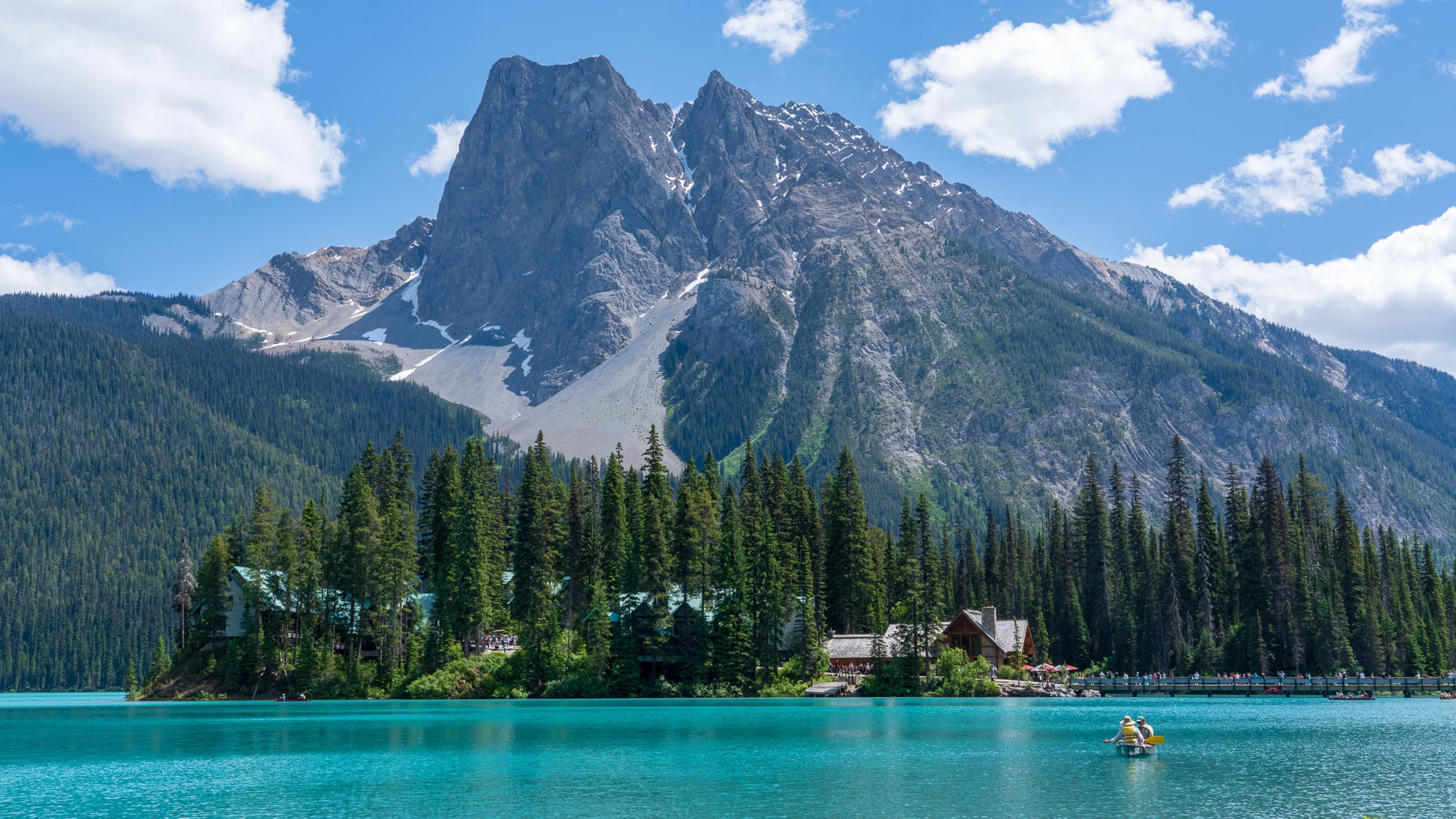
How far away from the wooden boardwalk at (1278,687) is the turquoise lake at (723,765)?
90.0 ft

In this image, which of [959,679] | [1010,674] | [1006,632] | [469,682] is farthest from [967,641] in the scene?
[469,682]

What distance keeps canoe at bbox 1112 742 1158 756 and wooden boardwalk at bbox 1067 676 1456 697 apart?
59440 mm

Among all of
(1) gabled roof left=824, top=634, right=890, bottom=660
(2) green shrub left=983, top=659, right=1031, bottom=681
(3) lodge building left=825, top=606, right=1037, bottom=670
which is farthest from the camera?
(2) green shrub left=983, top=659, right=1031, bottom=681

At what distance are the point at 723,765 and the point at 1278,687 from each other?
77699mm

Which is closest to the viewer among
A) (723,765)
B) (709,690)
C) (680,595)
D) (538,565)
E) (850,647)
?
(723,765)

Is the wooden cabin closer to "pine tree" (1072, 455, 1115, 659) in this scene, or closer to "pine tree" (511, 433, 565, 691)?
"pine tree" (1072, 455, 1115, 659)

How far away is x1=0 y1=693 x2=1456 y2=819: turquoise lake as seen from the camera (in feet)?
120

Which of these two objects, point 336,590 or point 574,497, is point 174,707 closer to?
point 336,590

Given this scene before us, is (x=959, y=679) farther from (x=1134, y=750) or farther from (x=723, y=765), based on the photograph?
(x=723, y=765)

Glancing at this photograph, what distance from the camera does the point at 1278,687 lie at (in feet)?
345

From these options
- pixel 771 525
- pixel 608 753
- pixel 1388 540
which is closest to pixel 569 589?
pixel 771 525

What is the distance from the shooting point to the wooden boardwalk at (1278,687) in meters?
104

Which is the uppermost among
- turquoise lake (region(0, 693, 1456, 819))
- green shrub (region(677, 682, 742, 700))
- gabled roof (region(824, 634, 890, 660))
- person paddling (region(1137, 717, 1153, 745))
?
gabled roof (region(824, 634, 890, 660))

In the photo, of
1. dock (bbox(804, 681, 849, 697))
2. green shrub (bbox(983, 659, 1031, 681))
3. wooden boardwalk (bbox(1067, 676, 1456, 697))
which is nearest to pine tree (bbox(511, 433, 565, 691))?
dock (bbox(804, 681, 849, 697))
